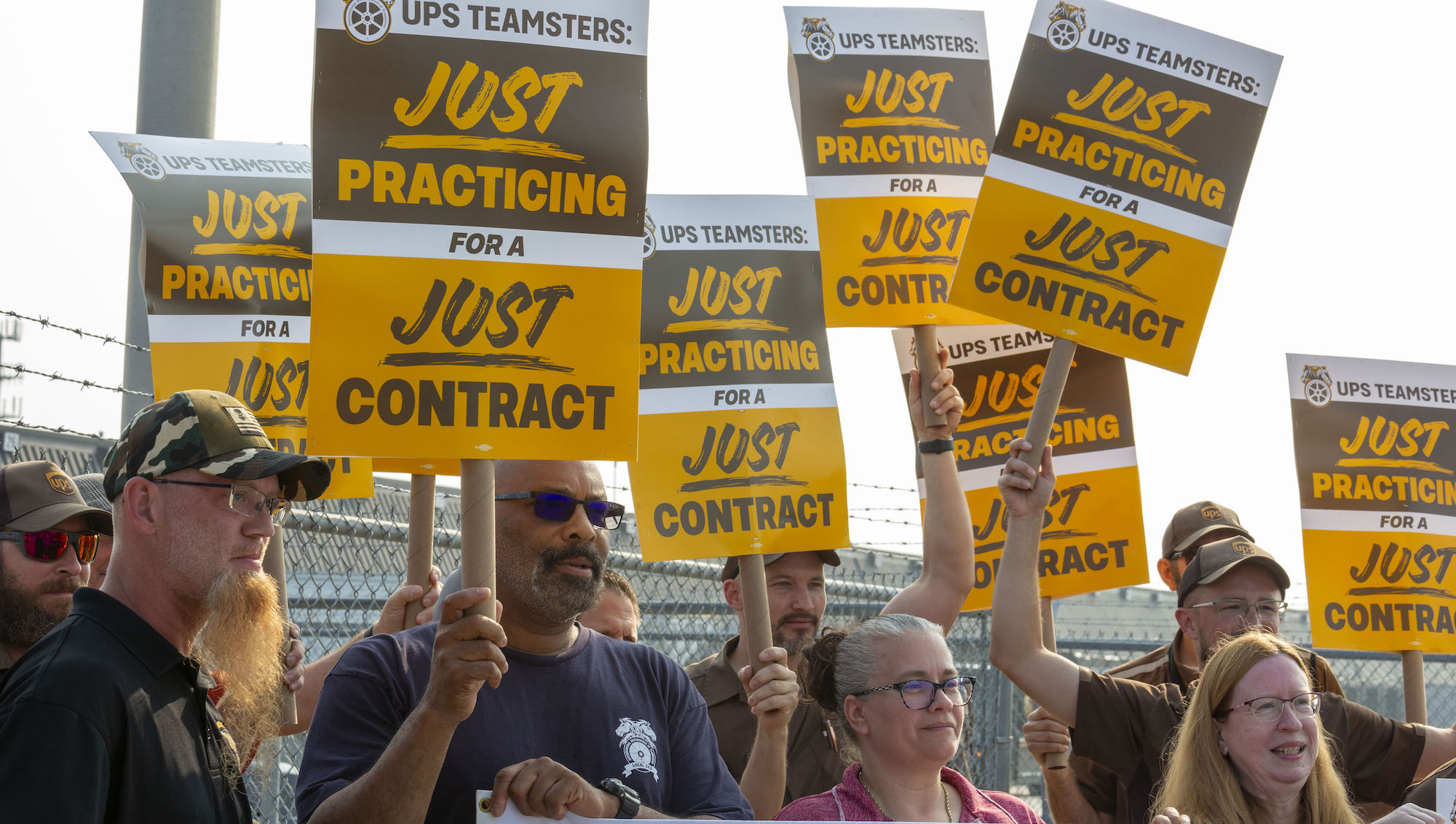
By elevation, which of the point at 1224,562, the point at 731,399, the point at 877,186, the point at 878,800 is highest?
the point at 877,186

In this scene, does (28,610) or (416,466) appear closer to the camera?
(28,610)

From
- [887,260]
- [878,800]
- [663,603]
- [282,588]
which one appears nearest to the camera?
[878,800]

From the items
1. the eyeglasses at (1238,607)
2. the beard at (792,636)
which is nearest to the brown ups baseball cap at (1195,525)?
the eyeglasses at (1238,607)

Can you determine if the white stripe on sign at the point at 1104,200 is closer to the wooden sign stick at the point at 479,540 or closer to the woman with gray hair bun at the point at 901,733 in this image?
the woman with gray hair bun at the point at 901,733

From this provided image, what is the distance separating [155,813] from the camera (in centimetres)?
244

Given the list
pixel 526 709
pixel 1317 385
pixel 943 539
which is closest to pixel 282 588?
pixel 526 709

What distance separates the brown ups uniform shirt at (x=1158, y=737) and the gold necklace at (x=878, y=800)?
0.54m

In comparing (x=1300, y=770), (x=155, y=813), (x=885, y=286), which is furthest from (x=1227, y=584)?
(x=155, y=813)

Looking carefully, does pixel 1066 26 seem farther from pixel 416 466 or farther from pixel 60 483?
pixel 60 483

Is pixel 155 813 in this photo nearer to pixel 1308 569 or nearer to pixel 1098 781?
pixel 1098 781

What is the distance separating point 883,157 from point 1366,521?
2.48m

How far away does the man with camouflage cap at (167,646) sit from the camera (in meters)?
2.32

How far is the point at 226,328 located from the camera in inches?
181

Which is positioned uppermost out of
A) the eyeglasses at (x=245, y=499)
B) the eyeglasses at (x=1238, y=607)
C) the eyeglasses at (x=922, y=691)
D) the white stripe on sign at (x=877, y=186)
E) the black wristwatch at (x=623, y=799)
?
the white stripe on sign at (x=877, y=186)
